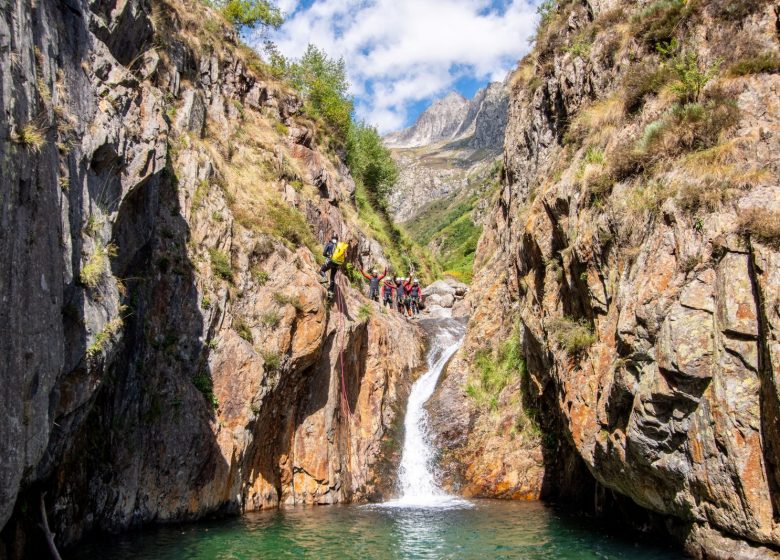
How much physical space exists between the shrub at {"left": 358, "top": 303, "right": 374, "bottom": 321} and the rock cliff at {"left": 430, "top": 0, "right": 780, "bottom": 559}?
4.93 meters

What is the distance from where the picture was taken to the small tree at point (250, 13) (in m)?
34.4

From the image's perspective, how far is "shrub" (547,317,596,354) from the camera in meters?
14.1

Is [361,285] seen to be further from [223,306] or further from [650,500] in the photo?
[650,500]

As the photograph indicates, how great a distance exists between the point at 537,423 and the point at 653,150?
34.1 ft

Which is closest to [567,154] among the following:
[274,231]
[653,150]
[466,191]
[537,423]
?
[653,150]

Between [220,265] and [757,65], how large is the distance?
15.5 meters

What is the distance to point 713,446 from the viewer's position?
373 inches

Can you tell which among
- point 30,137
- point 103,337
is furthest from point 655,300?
point 30,137

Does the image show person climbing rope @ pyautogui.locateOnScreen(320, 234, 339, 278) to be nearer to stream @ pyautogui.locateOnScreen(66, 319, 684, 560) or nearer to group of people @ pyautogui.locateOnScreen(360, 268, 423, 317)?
group of people @ pyautogui.locateOnScreen(360, 268, 423, 317)

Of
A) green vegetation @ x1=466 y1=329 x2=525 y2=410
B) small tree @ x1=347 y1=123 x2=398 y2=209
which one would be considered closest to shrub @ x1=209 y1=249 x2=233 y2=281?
green vegetation @ x1=466 y1=329 x2=525 y2=410

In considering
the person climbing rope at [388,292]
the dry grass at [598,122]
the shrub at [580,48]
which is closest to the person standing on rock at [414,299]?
the person climbing rope at [388,292]

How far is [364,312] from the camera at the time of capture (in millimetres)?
22859

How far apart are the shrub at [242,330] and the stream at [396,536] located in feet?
17.1

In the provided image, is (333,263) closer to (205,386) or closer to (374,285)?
(205,386)
